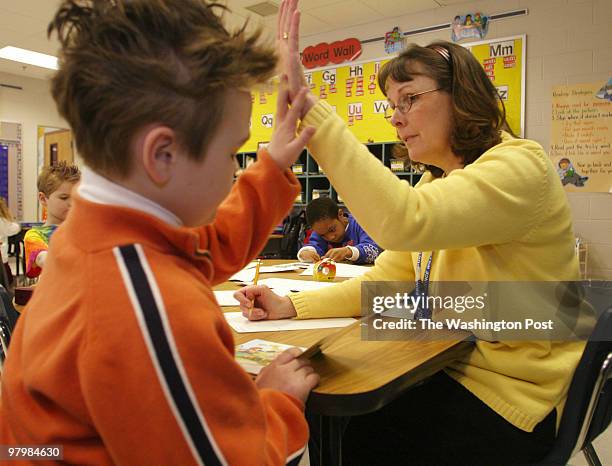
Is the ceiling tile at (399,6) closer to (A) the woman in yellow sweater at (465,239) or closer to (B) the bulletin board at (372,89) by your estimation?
(B) the bulletin board at (372,89)

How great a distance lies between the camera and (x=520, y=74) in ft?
15.4

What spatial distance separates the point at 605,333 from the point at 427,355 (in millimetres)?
341

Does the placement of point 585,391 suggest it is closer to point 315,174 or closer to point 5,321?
point 5,321

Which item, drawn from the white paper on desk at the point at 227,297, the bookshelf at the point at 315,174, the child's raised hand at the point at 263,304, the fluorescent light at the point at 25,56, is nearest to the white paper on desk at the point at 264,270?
the white paper on desk at the point at 227,297

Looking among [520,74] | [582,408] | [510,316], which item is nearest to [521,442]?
[582,408]

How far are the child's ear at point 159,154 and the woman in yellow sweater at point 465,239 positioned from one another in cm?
38

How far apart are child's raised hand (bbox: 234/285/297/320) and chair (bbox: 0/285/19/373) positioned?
1.70 feet

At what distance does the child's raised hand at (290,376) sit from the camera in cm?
Answer: 76

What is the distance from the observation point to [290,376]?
780 mm

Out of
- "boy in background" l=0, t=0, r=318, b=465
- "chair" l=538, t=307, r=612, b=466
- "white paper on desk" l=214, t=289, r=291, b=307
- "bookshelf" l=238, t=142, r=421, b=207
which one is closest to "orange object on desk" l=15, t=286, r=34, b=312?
"white paper on desk" l=214, t=289, r=291, b=307

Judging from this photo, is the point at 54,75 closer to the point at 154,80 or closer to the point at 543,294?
the point at 154,80

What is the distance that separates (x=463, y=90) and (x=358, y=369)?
29.3 inches

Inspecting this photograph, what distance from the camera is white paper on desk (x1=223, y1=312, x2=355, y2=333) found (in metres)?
1.14
